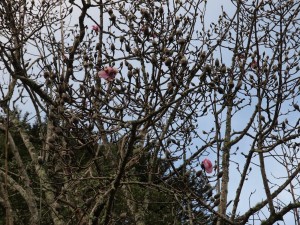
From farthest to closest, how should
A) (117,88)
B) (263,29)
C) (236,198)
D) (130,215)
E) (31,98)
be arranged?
(31,98) < (130,215) < (263,29) < (236,198) < (117,88)

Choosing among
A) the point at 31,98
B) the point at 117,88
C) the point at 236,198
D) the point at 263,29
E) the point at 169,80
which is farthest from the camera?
the point at 31,98

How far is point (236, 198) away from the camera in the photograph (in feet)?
12.7

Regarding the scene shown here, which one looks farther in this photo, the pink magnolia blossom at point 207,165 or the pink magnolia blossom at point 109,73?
the pink magnolia blossom at point 207,165

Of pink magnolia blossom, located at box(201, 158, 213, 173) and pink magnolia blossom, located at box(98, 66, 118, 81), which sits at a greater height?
pink magnolia blossom, located at box(98, 66, 118, 81)

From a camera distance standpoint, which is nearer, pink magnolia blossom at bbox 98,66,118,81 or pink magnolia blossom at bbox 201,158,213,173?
pink magnolia blossom at bbox 98,66,118,81

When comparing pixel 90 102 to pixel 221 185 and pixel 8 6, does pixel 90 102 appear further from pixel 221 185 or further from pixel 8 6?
pixel 8 6

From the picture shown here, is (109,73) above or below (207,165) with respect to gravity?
above

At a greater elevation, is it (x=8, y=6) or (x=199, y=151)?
(x=8, y=6)

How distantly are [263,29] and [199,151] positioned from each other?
1572mm

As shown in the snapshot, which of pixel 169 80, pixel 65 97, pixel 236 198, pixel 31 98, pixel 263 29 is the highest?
pixel 263 29

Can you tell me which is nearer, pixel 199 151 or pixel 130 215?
pixel 199 151

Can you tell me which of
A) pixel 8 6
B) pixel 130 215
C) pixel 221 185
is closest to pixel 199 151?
pixel 221 185

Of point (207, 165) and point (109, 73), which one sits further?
point (207, 165)

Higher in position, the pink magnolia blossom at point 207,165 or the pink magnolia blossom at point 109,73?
the pink magnolia blossom at point 109,73
